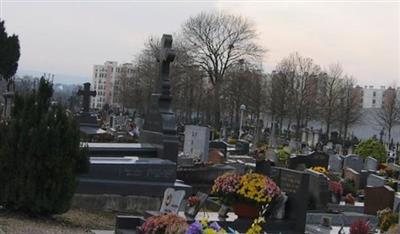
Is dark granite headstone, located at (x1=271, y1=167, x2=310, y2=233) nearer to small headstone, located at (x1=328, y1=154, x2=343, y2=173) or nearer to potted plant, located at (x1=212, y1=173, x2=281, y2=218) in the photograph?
potted plant, located at (x1=212, y1=173, x2=281, y2=218)

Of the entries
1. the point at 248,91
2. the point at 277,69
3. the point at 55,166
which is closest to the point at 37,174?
the point at 55,166

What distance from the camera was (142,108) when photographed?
72.2 m

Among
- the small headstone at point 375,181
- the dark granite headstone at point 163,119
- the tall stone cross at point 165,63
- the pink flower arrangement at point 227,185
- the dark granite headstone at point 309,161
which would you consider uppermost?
the tall stone cross at point 165,63

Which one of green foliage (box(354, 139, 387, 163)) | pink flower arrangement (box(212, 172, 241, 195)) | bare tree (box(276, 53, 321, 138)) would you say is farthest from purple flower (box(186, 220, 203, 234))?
bare tree (box(276, 53, 321, 138))

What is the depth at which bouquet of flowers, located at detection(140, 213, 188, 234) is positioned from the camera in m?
7.30

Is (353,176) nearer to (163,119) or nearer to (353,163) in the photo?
(353,163)

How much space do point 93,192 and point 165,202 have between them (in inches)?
137

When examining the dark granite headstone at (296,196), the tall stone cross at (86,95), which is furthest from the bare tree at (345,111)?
the dark granite headstone at (296,196)

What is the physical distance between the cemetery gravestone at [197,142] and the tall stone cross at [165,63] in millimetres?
5936

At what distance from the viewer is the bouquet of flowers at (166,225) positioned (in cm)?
730

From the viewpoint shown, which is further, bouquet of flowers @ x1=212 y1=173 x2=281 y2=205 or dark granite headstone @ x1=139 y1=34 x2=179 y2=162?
dark granite headstone @ x1=139 y1=34 x2=179 y2=162

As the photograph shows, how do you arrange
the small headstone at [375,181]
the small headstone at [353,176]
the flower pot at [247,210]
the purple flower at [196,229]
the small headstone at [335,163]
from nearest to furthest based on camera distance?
1. the purple flower at [196,229]
2. the flower pot at [247,210]
3. the small headstone at [375,181]
4. the small headstone at [353,176]
5. the small headstone at [335,163]

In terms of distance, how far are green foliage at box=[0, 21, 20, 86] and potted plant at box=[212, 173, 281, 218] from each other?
52.7 meters

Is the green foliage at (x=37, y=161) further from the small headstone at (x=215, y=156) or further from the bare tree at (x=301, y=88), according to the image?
the bare tree at (x=301, y=88)
